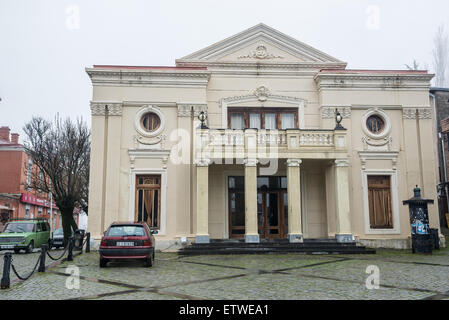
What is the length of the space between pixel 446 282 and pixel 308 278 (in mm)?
3149

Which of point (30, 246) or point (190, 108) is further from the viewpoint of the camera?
point (30, 246)

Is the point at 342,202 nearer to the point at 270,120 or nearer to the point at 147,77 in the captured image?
the point at 270,120

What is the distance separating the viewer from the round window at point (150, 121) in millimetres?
19406

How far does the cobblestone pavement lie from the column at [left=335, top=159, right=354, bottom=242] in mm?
2668

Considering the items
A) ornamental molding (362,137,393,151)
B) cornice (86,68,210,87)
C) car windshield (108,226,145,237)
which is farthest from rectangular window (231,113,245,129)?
car windshield (108,226,145,237)

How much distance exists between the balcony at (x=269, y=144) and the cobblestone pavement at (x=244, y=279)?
15.6 feet

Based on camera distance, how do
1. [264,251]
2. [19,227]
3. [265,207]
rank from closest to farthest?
[264,251] < [265,207] < [19,227]

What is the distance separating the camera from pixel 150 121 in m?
19.5

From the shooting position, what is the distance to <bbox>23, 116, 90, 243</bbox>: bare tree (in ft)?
80.0

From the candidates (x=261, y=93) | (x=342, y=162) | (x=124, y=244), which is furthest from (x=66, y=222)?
(x=342, y=162)

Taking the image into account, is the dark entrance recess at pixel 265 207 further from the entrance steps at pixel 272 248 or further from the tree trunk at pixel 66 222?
the tree trunk at pixel 66 222

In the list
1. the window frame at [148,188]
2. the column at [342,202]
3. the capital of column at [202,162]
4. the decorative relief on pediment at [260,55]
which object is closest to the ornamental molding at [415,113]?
the column at [342,202]

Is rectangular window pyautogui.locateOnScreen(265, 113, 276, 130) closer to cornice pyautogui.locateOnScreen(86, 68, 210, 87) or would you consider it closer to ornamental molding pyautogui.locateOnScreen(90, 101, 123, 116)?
cornice pyautogui.locateOnScreen(86, 68, 210, 87)

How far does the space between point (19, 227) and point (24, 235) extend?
1.48 m
